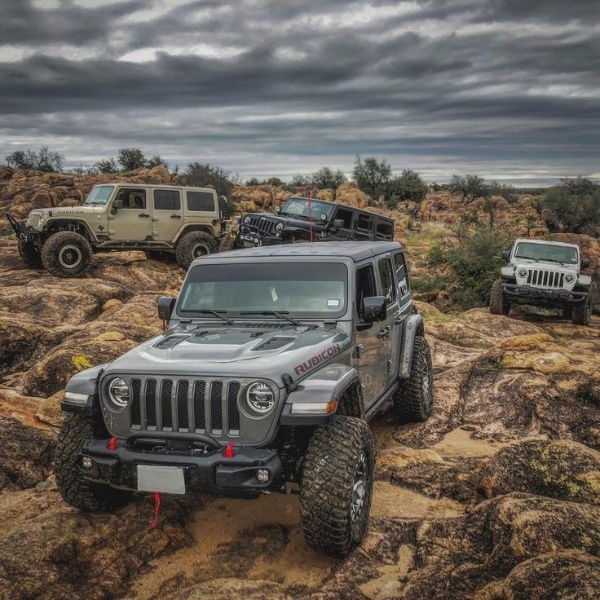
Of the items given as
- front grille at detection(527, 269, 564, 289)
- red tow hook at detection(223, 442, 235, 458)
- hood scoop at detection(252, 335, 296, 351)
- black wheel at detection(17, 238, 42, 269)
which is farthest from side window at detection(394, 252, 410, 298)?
black wheel at detection(17, 238, 42, 269)

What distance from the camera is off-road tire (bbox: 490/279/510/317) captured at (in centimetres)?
1313

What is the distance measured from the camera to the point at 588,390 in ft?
21.6

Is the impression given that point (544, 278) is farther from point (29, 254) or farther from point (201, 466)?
point (201, 466)

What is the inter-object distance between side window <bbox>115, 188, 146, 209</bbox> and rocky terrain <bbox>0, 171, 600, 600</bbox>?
23.2 ft

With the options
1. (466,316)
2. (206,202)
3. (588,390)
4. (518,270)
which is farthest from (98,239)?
(588,390)

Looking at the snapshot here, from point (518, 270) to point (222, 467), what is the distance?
1080cm

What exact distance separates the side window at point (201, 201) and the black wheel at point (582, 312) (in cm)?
846

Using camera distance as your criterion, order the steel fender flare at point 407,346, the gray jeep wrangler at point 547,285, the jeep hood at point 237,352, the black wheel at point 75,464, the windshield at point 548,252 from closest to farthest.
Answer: the jeep hood at point 237,352 < the black wheel at point 75,464 < the steel fender flare at point 407,346 < the gray jeep wrangler at point 547,285 < the windshield at point 548,252

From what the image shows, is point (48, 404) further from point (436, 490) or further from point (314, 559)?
point (436, 490)

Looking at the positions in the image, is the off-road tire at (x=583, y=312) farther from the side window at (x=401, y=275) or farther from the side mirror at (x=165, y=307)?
the side mirror at (x=165, y=307)

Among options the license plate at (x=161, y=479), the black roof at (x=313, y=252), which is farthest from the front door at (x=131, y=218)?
the license plate at (x=161, y=479)

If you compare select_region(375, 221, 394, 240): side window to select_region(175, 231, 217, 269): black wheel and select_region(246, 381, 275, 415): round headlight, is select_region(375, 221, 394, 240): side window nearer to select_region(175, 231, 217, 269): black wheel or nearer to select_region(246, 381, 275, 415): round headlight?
select_region(175, 231, 217, 269): black wheel

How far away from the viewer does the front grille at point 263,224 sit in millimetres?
14398

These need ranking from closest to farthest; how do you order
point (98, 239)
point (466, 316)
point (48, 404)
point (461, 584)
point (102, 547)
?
point (461, 584) → point (102, 547) → point (48, 404) → point (466, 316) → point (98, 239)
